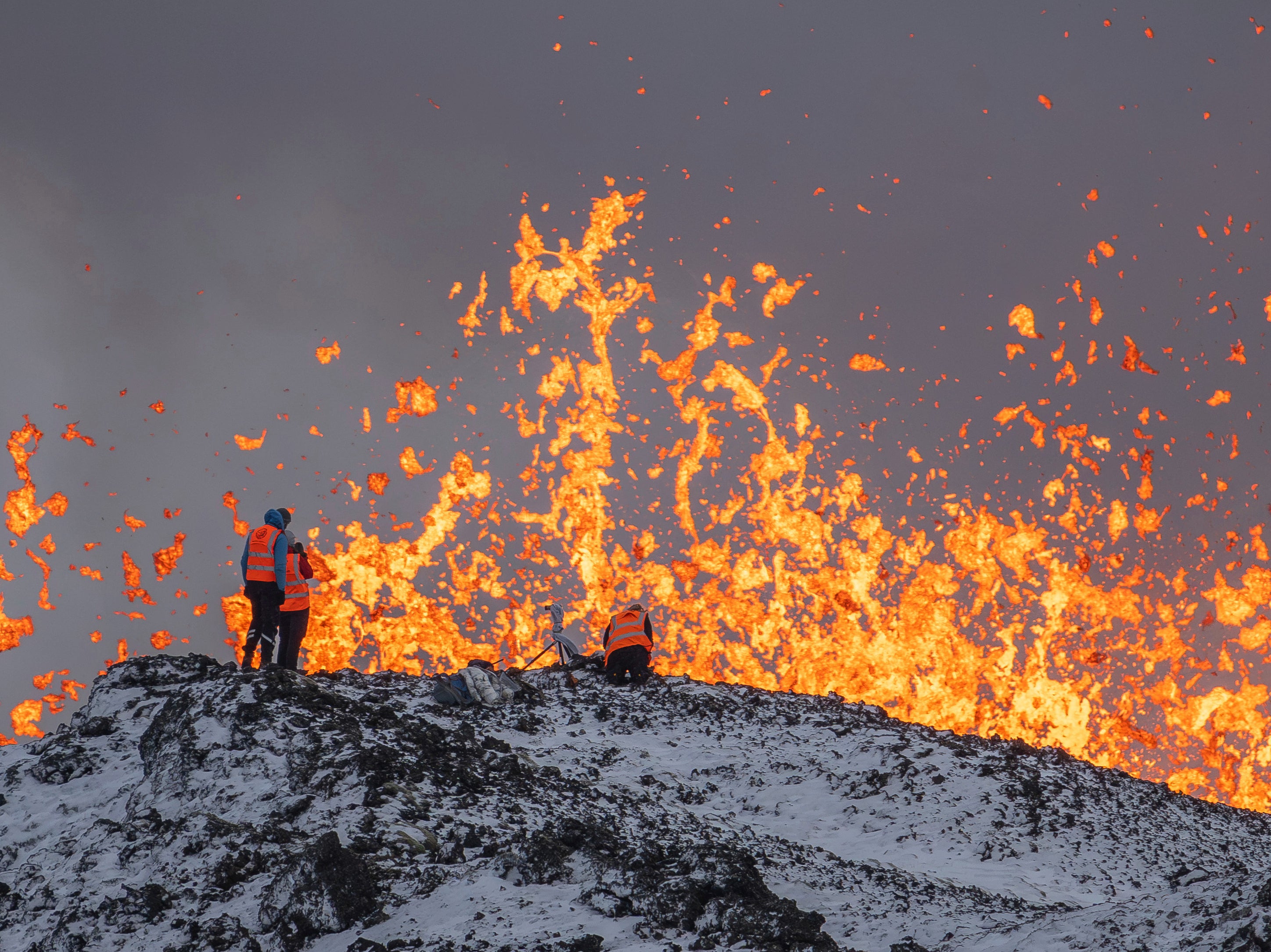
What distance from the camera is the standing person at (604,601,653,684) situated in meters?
12.2

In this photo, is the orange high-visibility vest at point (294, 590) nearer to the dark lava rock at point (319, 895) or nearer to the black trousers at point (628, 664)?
the black trousers at point (628, 664)

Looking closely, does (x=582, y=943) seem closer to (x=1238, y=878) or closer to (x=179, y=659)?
(x=1238, y=878)

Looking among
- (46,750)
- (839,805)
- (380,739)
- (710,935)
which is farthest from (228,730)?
(839,805)

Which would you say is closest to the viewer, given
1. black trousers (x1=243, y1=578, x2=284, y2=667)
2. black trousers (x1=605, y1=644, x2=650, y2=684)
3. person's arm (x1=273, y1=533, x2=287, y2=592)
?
person's arm (x1=273, y1=533, x2=287, y2=592)

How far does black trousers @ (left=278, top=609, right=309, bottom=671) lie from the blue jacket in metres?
0.37

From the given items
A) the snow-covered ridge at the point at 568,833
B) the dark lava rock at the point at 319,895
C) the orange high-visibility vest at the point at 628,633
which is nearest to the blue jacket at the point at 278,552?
the snow-covered ridge at the point at 568,833

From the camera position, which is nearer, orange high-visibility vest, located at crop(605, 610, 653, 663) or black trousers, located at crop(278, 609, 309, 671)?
black trousers, located at crop(278, 609, 309, 671)

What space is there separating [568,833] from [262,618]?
611cm

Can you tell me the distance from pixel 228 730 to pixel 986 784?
692cm

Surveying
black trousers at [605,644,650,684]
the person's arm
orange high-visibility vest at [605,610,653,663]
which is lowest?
black trousers at [605,644,650,684]

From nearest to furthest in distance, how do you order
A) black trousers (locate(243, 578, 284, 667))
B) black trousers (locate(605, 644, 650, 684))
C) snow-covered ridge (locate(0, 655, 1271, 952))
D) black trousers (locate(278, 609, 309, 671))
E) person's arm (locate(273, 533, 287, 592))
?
1. snow-covered ridge (locate(0, 655, 1271, 952))
2. person's arm (locate(273, 533, 287, 592))
3. black trousers (locate(243, 578, 284, 667))
4. black trousers (locate(278, 609, 309, 671))
5. black trousers (locate(605, 644, 650, 684))

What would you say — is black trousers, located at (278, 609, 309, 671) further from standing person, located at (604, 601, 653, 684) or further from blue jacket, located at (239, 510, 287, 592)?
A: standing person, located at (604, 601, 653, 684)

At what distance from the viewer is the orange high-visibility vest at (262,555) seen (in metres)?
10.4

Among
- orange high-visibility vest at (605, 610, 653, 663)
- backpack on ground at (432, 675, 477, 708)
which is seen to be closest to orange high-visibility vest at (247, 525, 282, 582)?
backpack on ground at (432, 675, 477, 708)
